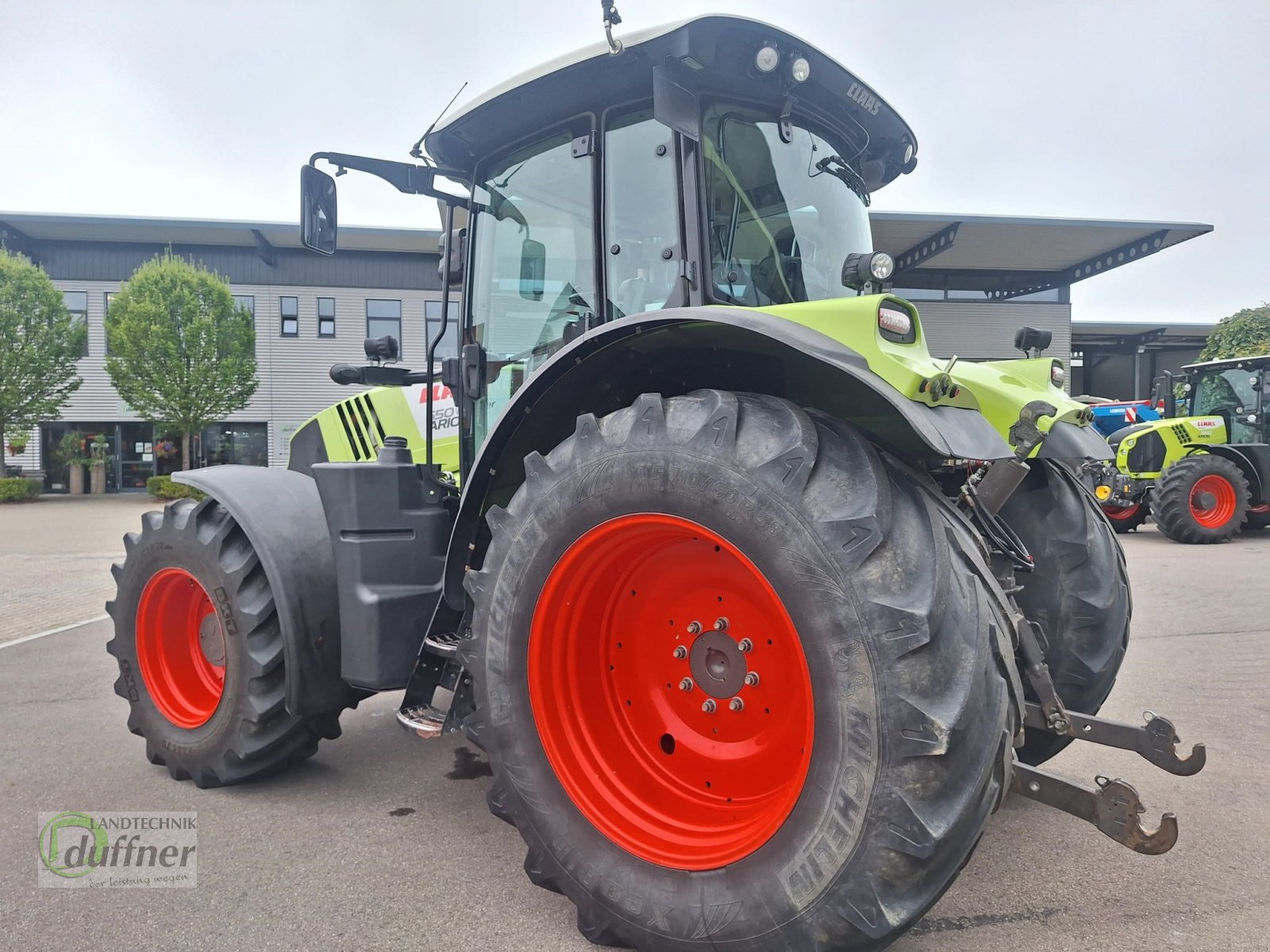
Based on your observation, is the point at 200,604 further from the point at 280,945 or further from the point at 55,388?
the point at 55,388

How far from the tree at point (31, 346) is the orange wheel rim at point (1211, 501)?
1136 inches

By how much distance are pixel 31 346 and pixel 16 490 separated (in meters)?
4.32

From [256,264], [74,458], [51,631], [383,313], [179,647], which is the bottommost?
[51,631]

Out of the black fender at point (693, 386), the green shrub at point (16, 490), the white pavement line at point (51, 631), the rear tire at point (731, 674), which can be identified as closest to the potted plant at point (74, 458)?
the green shrub at point (16, 490)

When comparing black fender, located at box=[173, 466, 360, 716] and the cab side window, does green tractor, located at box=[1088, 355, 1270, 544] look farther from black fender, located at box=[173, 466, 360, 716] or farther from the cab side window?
black fender, located at box=[173, 466, 360, 716]

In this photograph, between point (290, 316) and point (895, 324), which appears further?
point (290, 316)

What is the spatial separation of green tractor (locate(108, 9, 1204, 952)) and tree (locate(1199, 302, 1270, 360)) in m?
30.7

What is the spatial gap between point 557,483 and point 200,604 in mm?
2224

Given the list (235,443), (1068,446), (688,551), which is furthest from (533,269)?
(235,443)

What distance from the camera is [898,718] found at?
164cm

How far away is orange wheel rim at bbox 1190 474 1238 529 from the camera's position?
12.0m

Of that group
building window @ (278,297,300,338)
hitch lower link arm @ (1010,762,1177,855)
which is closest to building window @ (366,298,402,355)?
building window @ (278,297,300,338)

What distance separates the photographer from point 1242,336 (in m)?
28.2

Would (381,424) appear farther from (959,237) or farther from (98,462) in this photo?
(98,462)
